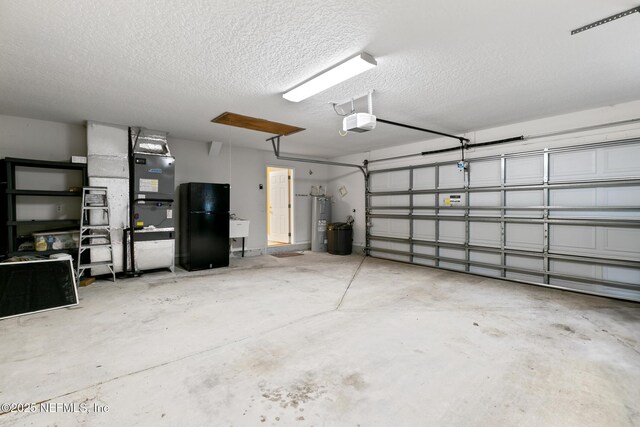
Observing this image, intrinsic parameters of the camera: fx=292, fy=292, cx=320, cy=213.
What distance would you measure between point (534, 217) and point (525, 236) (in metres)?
0.34

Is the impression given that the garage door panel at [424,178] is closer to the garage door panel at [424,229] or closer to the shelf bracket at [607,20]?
the garage door panel at [424,229]

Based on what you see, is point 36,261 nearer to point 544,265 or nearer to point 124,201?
point 124,201

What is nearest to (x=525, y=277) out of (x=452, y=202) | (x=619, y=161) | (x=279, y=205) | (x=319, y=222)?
(x=452, y=202)

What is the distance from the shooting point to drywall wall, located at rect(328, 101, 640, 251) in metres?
3.94

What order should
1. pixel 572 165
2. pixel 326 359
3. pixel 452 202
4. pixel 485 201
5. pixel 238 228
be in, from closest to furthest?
pixel 326 359 < pixel 572 165 < pixel 485 201 < pixel 452 202 < pixel 238 228

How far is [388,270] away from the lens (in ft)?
18.5

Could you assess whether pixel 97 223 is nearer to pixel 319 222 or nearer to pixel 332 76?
pixel 332 76

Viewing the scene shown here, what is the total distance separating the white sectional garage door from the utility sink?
3.37 m

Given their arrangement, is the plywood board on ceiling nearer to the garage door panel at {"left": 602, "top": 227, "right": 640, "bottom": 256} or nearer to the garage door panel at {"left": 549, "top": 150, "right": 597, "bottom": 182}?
the garage door panel at {"left": 549, "top": 150, "right": 597, "bottom": 182}

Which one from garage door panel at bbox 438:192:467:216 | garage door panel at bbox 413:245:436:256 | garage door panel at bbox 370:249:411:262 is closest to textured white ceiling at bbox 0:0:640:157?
garage door panel at bbox 438:192:467:216

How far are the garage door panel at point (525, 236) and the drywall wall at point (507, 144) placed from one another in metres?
1.26

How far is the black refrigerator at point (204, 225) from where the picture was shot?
17.8 feet

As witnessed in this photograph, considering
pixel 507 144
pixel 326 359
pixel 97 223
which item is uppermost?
pixel 507 144

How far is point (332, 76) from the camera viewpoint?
9.82 feet
